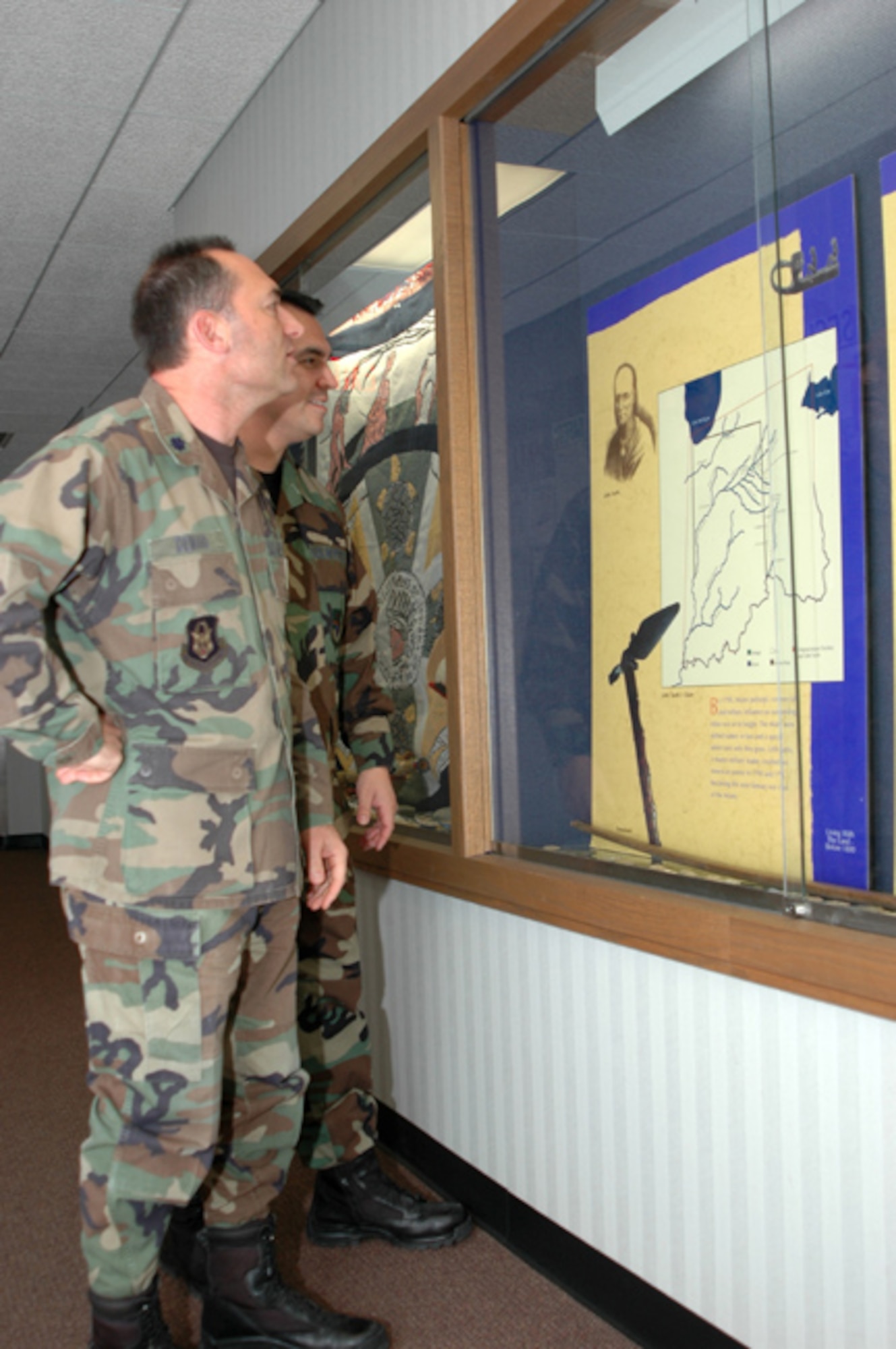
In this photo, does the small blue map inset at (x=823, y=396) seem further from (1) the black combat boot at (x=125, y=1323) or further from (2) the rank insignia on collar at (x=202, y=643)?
(1) the black combat boot at (x=125, y=1323)

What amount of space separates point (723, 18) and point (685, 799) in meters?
1.12

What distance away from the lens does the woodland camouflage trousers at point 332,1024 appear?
7.98ft

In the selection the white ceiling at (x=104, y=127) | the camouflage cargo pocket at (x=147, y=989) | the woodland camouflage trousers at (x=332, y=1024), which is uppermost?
the white ceiling at (x=104, y=127)

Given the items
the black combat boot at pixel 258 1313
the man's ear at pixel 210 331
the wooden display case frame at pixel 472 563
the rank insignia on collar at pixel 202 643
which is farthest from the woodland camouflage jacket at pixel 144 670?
the black combat boot at pixel 258 1313

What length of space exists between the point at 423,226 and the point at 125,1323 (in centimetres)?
205

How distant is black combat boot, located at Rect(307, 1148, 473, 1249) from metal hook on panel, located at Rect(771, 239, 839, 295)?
1.79 metres

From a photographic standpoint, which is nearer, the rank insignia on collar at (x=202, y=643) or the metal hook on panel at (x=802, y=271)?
the metal hook on panel at (x=802, y=271)

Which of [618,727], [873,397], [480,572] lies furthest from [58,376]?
[873,397]

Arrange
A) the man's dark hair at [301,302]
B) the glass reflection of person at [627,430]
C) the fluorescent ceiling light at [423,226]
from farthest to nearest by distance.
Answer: the man's dark hair at [301,302] → the fluorescent ceiling light at [423,226] → the glass reflection of person at [627,430]

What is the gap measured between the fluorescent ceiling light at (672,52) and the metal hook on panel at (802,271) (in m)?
0.33

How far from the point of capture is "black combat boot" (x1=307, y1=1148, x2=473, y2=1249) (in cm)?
233

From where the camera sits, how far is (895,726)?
4.79 feet

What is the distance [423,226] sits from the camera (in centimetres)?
247

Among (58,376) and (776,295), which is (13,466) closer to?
(58,376)
